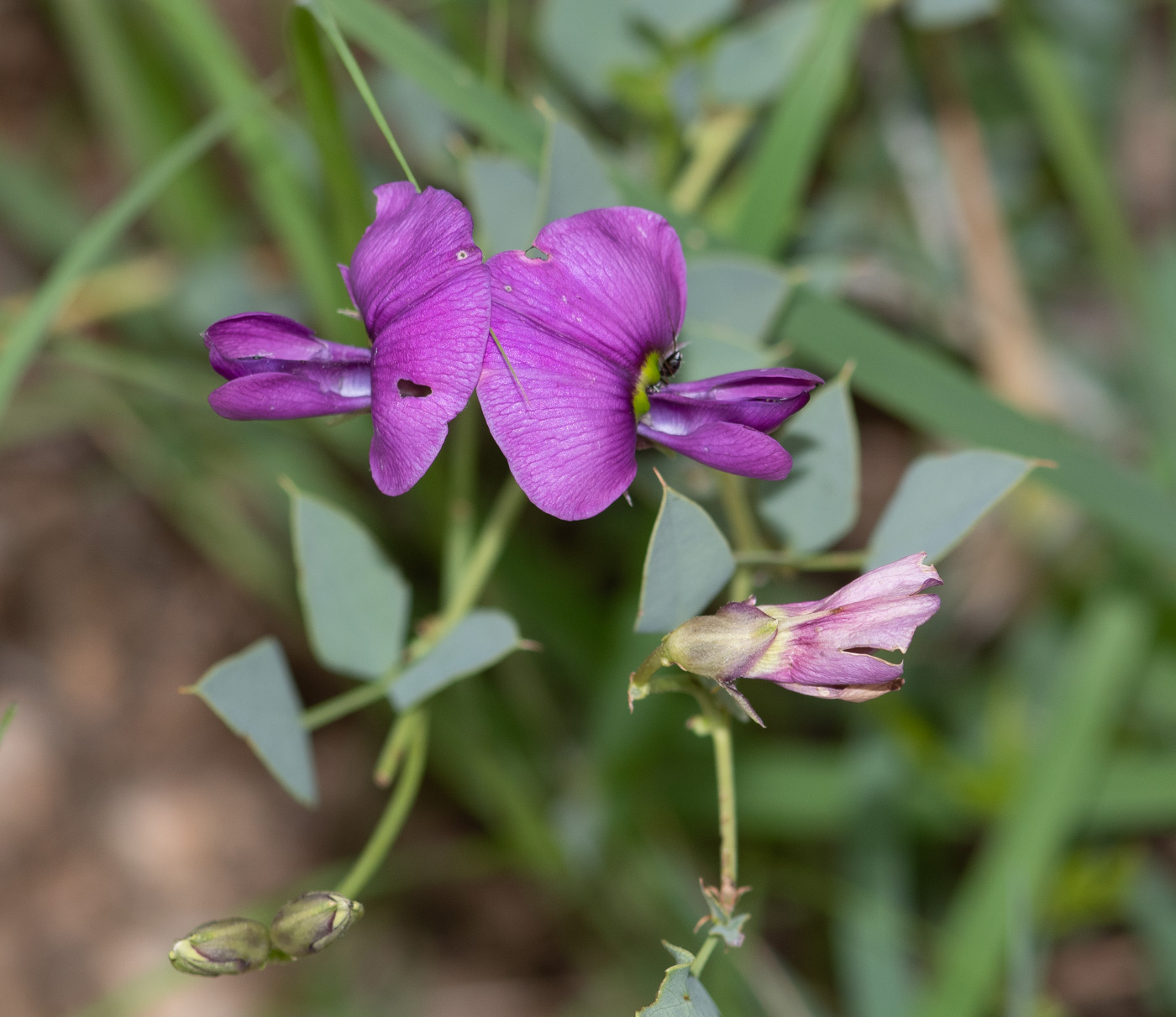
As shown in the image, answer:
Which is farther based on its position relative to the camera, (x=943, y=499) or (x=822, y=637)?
(x=943, y=499)

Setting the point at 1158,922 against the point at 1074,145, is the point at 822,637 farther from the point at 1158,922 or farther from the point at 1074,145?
the point at 1158,922

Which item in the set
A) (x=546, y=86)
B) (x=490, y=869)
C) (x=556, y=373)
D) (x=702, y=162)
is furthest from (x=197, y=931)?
(x=490, y=869)

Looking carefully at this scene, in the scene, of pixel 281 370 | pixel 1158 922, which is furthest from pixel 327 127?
pixel 1158 922

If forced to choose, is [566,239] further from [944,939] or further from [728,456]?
[944,939]

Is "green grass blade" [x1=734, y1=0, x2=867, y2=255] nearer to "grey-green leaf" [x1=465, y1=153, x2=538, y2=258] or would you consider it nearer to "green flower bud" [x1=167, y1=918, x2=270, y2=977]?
"grey-green leaf" [x1=465, y1=153, x2=538, y2=258]

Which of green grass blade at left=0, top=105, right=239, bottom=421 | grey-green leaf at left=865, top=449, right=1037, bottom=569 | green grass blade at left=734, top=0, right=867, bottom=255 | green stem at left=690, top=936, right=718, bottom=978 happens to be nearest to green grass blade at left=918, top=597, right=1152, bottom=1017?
grey-green leaf at left=865, top=449, right=1037, bottom=569

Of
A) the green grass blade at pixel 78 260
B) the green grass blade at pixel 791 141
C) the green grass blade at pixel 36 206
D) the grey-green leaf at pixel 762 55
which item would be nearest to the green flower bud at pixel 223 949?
the green grass blade at pixel 78 260
